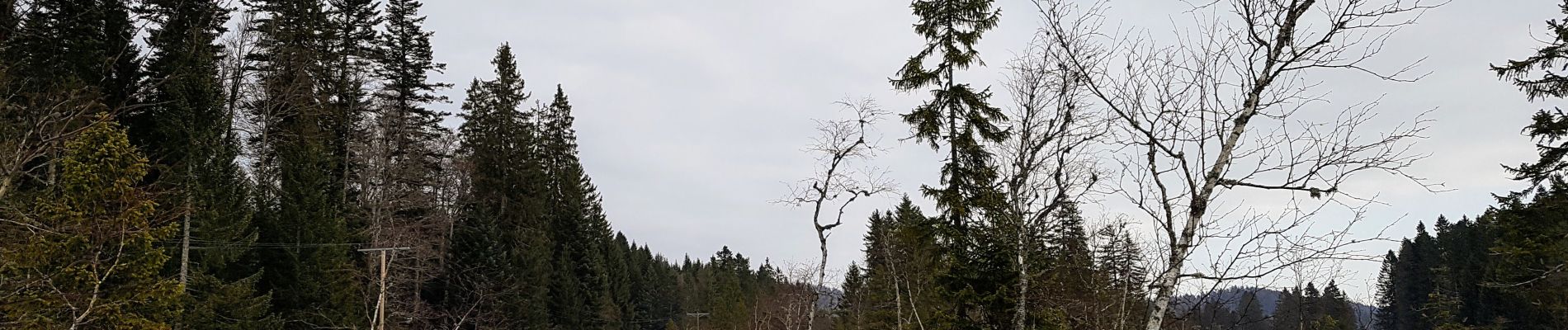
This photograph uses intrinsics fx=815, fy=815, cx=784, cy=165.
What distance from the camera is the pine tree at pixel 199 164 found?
16.9 m

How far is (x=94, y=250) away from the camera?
13273mm

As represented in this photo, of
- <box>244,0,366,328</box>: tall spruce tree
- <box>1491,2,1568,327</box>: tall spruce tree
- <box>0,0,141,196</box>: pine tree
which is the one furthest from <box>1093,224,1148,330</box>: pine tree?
<box>244,0,366,328</box>: tall spruce tree

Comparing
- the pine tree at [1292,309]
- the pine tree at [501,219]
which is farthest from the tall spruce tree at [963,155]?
the pine tree at [501,219]

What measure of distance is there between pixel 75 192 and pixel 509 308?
17160 millimetres

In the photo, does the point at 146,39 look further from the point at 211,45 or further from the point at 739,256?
the point at 739,256

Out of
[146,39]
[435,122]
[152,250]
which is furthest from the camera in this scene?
[435,122]

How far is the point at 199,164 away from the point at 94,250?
458 centimetres

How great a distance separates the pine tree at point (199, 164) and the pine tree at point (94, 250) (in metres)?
2.38

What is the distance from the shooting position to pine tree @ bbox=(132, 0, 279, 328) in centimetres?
1686

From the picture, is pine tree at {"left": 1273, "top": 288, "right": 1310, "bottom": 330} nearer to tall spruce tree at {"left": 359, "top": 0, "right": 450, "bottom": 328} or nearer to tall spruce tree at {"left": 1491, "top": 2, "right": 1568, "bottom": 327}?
tall spruce tree at {"left": 1491, "top": 2, "right": 1568, "bottom": 327}

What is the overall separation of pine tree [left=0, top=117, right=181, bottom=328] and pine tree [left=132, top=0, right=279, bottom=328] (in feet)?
7.79

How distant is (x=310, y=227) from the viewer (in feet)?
67.4

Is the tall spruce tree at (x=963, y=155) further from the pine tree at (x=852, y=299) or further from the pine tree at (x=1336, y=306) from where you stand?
the pine tree at (x=852, y=299)

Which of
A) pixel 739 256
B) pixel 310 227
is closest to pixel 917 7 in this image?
pixel 310 227
